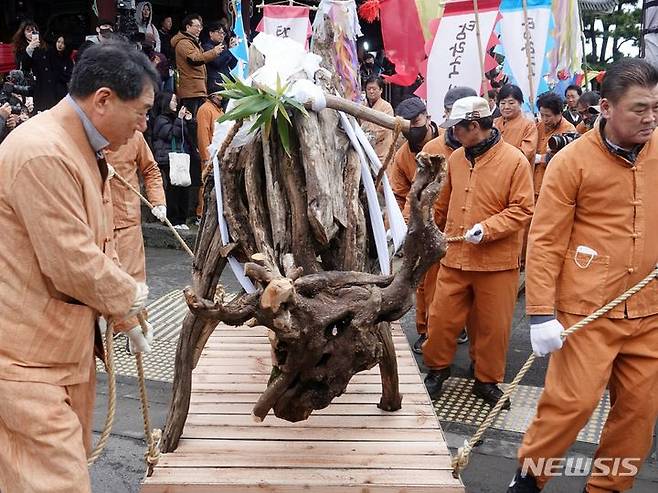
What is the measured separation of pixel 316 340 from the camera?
277cm

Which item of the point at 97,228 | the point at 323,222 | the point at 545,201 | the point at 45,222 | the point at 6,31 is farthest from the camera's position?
the point at 6,31

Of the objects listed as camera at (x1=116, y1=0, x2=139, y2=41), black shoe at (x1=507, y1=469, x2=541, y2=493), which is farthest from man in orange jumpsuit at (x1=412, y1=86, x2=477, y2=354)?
camera at (x1=116, y1=0, x2=139, y2=41)

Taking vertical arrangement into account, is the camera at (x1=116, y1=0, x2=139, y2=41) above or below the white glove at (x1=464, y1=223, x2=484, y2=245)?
above

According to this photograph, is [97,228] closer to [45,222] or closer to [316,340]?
[45,222]

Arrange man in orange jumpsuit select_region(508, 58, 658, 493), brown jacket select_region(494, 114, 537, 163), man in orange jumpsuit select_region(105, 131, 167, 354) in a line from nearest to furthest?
man in orange jumpsuit select_region(508, 58, 658, 493), man in orange jumpsuit select_region(105, 131, 167, 354), brown jacket select_region(494, 114, 537, 163)

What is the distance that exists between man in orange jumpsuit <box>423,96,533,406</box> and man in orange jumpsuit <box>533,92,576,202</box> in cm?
308

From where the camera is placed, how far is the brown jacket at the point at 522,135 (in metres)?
7.70

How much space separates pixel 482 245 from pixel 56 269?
125 inches

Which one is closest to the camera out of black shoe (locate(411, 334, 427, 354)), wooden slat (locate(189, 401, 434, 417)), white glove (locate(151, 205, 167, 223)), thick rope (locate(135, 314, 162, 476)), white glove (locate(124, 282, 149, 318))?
white glove (locate(124, 282, 149, 318))

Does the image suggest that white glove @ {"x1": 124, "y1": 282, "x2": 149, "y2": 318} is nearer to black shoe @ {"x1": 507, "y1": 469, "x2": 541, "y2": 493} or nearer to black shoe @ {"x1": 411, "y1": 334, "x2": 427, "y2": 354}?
black shoe @ {"x1": 507, "y1": 469, "x2": 541, "y2": 493}

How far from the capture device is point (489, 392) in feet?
16.5

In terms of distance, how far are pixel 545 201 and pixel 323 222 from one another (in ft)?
3.82

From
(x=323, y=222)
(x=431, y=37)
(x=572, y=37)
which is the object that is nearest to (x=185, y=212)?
(x=431, y=37)

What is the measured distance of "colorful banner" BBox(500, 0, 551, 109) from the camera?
27.6 feet
